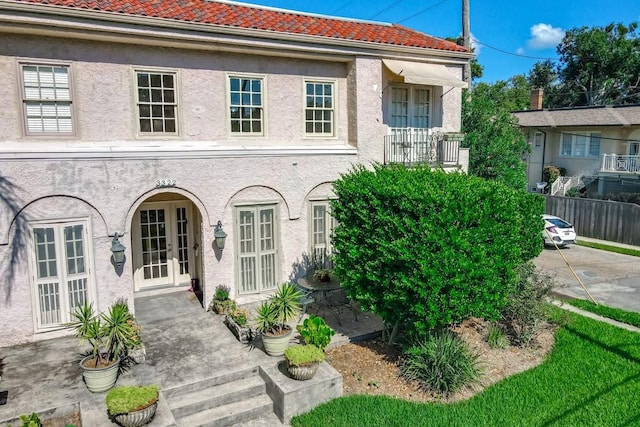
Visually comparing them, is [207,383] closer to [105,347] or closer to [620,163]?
[105,347]

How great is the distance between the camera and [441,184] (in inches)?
388

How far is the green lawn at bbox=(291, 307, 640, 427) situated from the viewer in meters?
8.50

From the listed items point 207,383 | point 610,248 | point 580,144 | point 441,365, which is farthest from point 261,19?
point 580,144

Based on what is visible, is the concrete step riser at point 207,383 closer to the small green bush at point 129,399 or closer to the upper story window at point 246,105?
the small green bush at point 129,399

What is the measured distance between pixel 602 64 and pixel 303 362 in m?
55.8

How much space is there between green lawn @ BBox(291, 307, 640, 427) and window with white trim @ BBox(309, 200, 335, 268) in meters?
5.89

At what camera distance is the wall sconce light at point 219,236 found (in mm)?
12664

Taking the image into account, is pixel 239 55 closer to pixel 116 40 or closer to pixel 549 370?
pixel 116 40

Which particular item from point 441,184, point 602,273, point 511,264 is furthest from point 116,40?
point 602,273

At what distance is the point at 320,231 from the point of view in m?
14.5

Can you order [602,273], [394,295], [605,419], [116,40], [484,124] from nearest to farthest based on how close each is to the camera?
[605,419] → [394,295] → [116,40] → [602,273] → [484,124]

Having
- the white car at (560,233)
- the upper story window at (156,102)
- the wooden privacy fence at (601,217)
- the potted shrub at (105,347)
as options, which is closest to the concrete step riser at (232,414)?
the potted shrub at (105,347)

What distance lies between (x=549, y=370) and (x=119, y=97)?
11.9 m

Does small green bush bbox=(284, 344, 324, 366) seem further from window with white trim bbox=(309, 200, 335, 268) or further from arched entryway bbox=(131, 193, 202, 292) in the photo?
arched entryway bbox=(131, 193, 202, 292)
